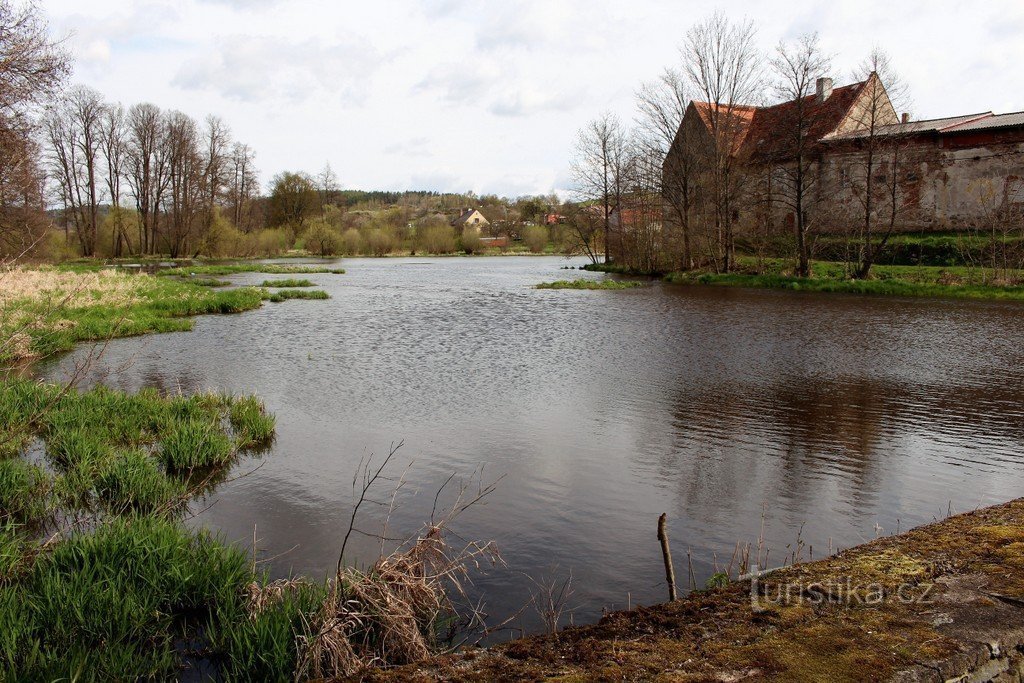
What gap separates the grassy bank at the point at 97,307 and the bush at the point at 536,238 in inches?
2094

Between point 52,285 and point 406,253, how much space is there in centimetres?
6085

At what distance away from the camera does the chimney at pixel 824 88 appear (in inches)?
1529

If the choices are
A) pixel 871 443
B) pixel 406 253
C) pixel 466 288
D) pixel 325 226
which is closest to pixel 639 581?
pixel 871 443

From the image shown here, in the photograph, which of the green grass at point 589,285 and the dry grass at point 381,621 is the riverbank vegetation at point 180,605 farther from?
the green grass at point 589,285

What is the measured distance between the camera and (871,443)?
8.23 meters

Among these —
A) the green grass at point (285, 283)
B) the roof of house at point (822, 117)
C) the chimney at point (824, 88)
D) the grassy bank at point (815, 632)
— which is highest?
the chimney at point (824, 88)

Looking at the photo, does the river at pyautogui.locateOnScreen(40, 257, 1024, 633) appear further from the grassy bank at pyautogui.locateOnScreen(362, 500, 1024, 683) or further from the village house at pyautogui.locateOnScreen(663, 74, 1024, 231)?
the village house at pyautogui.locateOnScreen(663, 74, 1024, 231)

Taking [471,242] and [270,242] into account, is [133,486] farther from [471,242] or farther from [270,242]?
[471,242]

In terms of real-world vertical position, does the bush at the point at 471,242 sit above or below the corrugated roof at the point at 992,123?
below

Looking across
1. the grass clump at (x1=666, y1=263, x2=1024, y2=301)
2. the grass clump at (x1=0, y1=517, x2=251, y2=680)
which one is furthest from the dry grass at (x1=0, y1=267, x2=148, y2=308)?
the grass clump at (x1=666, y1=263, x2=1024, y2=301)

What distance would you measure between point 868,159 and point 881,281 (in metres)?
6.31

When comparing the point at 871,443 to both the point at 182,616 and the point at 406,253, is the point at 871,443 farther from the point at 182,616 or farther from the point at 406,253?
the point at 406,253

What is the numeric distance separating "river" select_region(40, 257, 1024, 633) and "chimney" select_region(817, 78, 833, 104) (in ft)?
79.0

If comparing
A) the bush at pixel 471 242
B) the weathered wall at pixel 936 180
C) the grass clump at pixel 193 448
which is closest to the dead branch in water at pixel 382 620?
the grass clump at pixel 193 448
